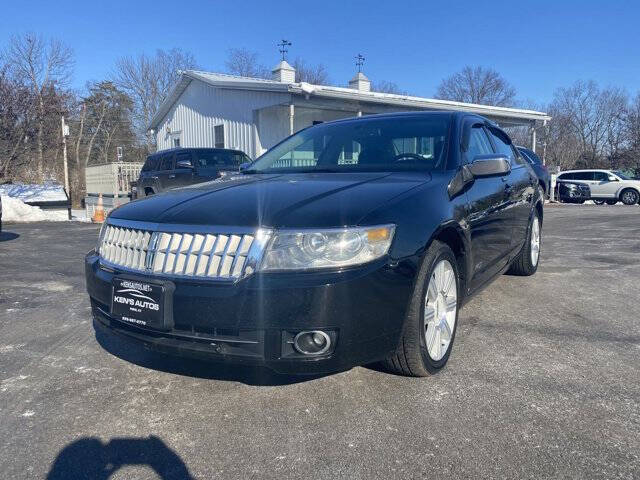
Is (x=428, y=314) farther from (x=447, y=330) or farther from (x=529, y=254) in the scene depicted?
(x=529, y=254)

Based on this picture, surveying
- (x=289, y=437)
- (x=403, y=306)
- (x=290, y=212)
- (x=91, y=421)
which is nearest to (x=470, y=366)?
(x=403, y=306)

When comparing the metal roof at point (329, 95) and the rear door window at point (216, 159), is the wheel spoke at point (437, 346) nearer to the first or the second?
the rear door window at point (216, 159)

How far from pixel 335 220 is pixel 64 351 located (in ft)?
7.63

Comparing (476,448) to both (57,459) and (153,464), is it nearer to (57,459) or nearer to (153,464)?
(153,464)

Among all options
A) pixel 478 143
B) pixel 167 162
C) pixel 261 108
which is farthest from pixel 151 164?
pixel 478 143

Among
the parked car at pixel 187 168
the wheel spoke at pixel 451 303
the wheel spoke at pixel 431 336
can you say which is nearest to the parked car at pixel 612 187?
the parked car at pixel 187 168

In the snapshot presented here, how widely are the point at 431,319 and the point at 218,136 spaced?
649 inches

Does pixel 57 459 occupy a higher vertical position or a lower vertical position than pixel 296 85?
lower

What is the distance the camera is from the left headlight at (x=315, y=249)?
7.57ft

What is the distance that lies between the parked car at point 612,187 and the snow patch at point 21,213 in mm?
21072

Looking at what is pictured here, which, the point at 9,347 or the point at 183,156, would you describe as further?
the point at 183,156

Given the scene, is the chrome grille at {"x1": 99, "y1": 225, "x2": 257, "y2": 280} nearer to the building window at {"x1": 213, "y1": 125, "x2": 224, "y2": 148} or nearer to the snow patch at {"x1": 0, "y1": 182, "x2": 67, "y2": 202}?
the snow patch at {"x1": 0, "y1": 182, "x2": 67, "y2": 202}

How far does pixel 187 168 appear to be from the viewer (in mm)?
11672

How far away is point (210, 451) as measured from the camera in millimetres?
2240
